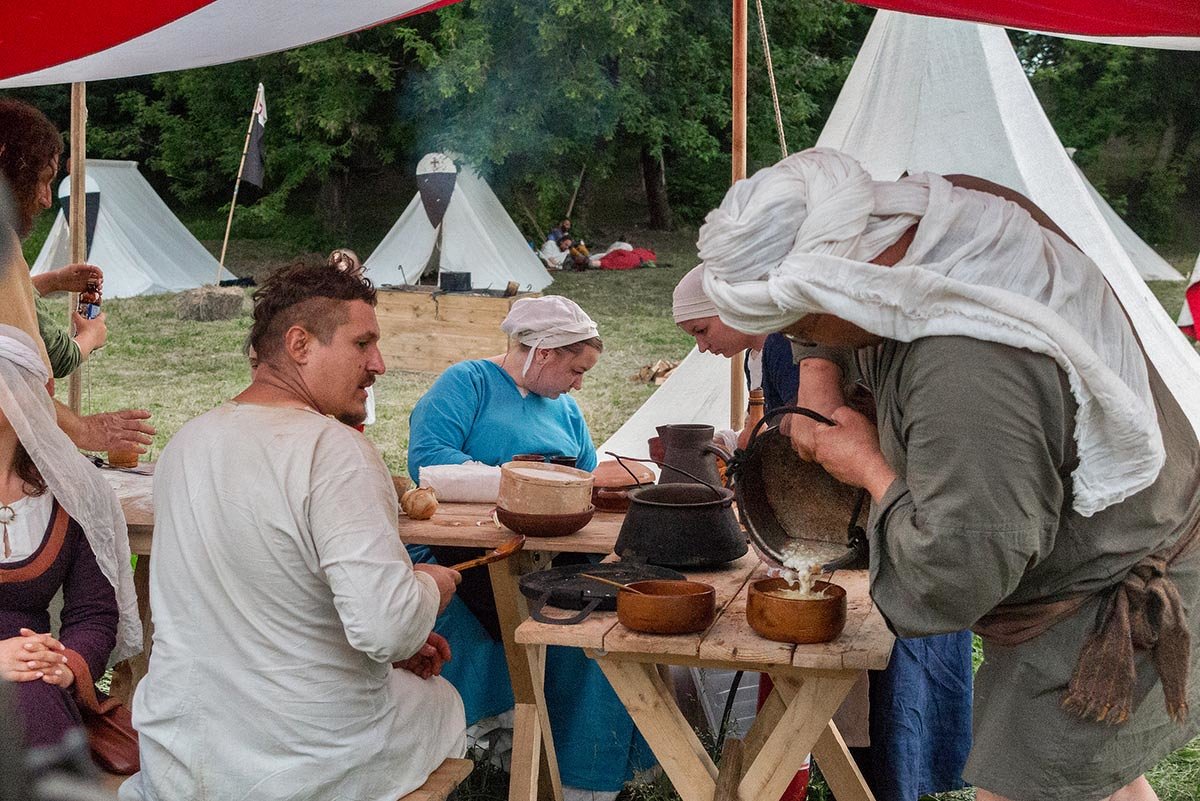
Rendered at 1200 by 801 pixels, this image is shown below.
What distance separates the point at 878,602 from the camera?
5.69 ft

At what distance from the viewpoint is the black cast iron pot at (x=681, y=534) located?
2381 millimetres

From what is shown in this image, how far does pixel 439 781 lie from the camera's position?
2.25 metres

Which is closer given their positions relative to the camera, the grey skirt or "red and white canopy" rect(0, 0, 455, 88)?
the grey skirt

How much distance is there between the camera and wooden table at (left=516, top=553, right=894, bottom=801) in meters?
1.97

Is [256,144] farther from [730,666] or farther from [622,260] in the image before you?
[730,666]

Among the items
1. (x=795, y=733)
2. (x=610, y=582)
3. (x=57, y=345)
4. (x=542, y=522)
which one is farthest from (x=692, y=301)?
(x=57, y=345)

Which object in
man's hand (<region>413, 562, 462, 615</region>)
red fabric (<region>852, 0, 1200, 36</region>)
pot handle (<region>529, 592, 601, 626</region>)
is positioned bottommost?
man's hand (<region>413, 562, 462, 615</region>)

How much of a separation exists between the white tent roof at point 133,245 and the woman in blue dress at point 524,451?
1144cm

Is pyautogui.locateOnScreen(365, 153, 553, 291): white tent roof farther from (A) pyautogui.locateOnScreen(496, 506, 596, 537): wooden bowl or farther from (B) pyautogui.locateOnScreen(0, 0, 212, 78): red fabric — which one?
(A) pyautogui.locateOnScreen(496, 506, 596, 537): wooden bowl

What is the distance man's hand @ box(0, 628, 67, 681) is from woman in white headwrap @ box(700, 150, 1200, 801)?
4.66 feet

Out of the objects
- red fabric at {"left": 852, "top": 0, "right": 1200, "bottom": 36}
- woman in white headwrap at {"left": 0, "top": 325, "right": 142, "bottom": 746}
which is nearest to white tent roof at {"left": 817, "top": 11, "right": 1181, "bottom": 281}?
red fabric at {"left": 852, "top": 0, "right": 1200, "bottom": 36}

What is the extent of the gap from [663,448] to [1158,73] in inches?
762

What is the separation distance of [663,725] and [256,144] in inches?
346

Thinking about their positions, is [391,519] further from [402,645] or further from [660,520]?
[660,520]
